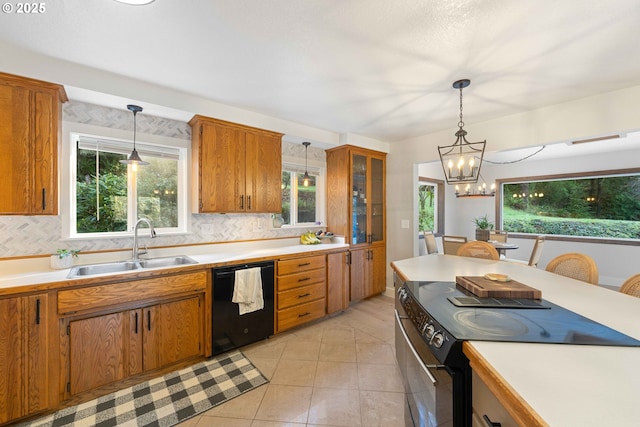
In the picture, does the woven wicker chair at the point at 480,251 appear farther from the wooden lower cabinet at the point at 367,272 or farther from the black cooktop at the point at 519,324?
the wooden lower cabinet at the point at 367,272

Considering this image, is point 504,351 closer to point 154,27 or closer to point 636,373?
point 636,373

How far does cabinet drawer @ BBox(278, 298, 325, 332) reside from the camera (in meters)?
2.85

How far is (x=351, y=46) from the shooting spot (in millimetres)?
1766

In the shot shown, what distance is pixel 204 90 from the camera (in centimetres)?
242

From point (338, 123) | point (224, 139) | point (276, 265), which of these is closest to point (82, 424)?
point (276, 265)

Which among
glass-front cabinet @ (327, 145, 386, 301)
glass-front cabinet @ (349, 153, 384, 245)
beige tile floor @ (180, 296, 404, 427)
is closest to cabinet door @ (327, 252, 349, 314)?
glass-front cabinet @ (327, 145, 386, 301)

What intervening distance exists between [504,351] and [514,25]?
182cm

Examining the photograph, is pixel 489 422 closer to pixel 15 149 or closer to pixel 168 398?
pixel 168 398

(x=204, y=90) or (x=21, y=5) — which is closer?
(x=21, y=5)

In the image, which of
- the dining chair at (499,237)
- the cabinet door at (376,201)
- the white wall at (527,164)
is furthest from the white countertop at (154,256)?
the dining chair at (499,237)

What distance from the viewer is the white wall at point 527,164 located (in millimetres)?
2488

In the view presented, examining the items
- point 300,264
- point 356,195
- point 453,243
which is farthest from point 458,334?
point 453,243

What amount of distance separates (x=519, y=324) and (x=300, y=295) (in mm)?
2270

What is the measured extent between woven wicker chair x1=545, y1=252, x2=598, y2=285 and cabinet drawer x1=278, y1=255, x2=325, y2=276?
2.17m
